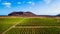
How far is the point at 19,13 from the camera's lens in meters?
76.4

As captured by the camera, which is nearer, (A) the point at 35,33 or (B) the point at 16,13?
(A) the point at 35,33

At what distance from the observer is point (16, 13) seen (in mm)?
76188

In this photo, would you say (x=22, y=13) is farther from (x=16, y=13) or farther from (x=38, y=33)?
(x=38, y=33)

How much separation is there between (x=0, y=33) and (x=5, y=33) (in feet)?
2.00

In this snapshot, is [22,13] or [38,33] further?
[22,13]

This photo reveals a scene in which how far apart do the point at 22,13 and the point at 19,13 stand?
1791mm

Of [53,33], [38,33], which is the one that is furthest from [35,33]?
[53,33]

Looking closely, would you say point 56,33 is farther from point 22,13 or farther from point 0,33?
point 22,13

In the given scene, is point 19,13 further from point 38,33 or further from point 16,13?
point 38,33

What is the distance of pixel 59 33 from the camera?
631 inches

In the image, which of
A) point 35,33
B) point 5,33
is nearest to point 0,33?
point 5,33

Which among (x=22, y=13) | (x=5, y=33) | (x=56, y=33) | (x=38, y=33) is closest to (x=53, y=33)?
(x=56, y=33)

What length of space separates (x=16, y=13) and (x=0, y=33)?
199ft

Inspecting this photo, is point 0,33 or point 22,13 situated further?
point 22,13
